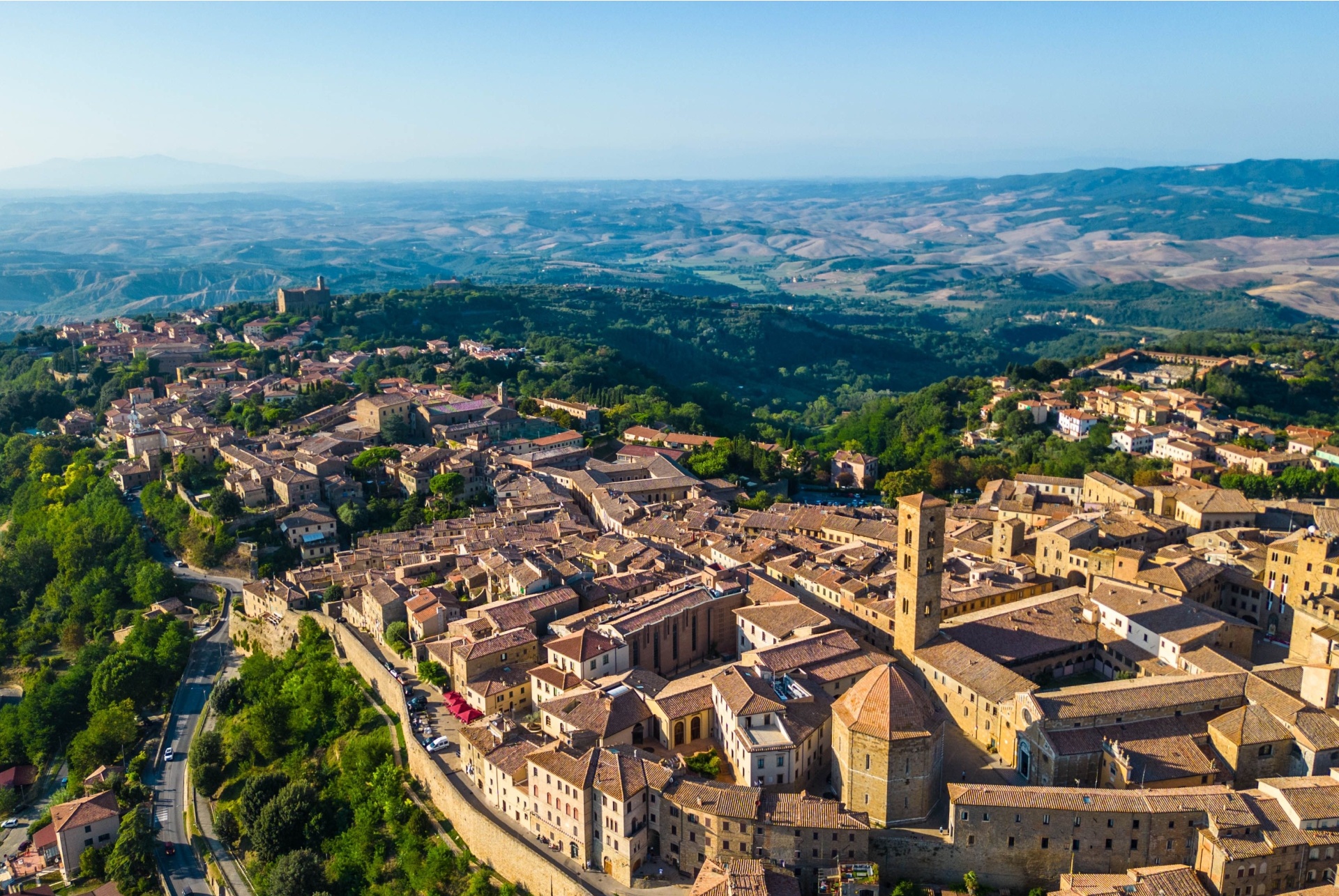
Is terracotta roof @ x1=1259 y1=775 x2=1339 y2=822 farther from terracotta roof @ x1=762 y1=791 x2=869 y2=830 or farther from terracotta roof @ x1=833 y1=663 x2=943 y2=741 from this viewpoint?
terracotta roof @ x1=762 y1=791 x2=869 y2=830

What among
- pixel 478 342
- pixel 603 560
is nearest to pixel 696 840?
pixel 603 560

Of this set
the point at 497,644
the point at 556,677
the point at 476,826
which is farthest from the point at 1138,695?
the point at 497,644

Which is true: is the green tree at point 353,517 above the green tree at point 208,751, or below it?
above

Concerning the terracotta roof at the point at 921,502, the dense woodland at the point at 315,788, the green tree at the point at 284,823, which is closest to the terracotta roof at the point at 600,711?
the dense woodland at the point at 315,788

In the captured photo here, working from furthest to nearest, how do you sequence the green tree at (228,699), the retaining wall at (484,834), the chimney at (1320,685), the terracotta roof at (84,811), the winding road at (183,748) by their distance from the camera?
the green tree at (228,699) → the terracotta roof at (84,811) → the winding road at (183,748) → the chimney at (1320,685) → the retaining wall at (484,834)

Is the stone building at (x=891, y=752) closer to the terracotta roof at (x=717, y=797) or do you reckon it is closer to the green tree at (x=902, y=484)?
the terracotta roof at (x=717, y=797)

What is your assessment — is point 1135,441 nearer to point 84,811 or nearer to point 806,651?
point 806,651
